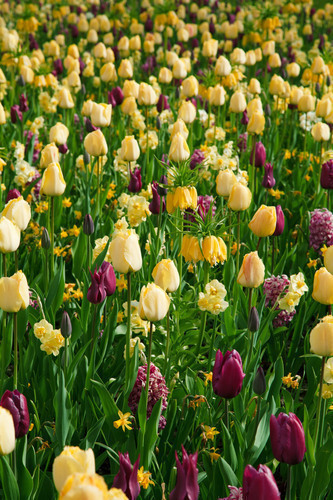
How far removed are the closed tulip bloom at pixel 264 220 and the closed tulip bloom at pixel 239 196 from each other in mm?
188

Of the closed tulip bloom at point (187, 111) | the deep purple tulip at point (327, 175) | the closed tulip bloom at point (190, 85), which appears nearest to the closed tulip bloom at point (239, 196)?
the deep purple tulip at point (327, 175)

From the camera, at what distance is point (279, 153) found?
516 centimetres

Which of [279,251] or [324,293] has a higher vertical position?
[324,293]

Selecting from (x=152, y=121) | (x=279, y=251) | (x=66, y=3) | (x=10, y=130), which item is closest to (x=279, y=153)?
(x=152, y=121)

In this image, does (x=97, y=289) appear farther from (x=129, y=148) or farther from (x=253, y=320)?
(x=129, y=148)

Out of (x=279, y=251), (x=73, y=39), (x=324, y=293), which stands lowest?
(x=73, y=39)

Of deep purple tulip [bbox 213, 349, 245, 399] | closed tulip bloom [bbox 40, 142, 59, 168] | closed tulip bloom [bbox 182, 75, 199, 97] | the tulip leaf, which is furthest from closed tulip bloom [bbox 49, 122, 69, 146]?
the tulip leaf

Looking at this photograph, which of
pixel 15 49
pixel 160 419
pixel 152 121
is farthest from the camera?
pixel 15 49

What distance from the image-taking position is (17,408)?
5.70 feet

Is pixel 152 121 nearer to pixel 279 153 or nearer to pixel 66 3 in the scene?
pixel 279 153

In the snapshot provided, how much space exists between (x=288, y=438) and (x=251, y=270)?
76cm

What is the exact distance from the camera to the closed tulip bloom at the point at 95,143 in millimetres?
3467

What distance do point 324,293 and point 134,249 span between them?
0.60 meters

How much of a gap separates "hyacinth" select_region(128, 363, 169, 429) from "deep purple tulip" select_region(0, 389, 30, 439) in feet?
1.87
